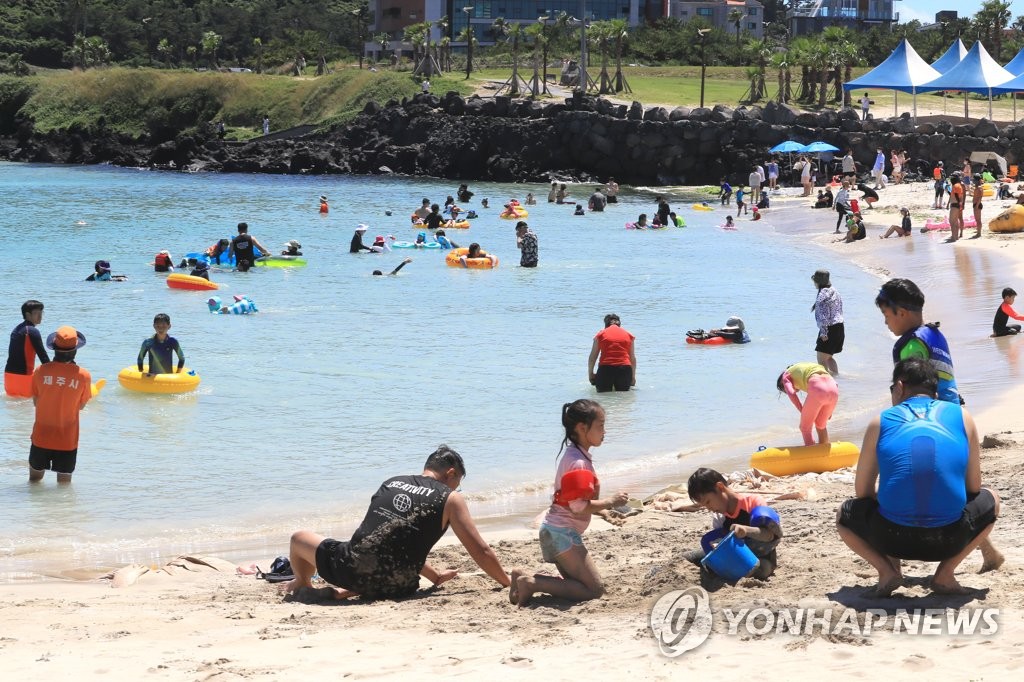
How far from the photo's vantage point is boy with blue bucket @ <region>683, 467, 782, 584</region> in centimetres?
618

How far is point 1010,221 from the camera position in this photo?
2798 cm

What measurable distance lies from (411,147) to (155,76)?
28963mm

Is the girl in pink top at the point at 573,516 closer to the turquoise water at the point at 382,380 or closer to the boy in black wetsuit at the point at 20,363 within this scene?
the turquoise water at the point at 382,380

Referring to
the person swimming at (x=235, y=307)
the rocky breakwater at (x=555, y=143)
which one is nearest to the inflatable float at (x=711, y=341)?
the person swimming at (x=235, y=307)

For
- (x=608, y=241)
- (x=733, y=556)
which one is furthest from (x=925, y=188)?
(x=733, y=556)

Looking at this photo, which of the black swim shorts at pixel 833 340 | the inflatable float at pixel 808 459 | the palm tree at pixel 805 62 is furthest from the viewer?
the palm tree at pixel 805 62

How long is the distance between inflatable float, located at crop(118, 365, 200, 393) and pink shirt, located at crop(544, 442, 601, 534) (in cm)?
861

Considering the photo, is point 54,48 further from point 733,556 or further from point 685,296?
point 733,556

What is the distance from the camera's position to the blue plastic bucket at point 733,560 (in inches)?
243

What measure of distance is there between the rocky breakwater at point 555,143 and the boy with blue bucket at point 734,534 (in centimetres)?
4807

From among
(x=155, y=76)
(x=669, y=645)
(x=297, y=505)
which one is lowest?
(x=297, y=505)

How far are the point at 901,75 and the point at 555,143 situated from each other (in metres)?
18.2

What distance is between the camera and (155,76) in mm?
87562

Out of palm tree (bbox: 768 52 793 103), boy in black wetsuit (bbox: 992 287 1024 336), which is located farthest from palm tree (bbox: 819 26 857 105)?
boy in black wetsuit (bbox: 992 287 1024 336)
